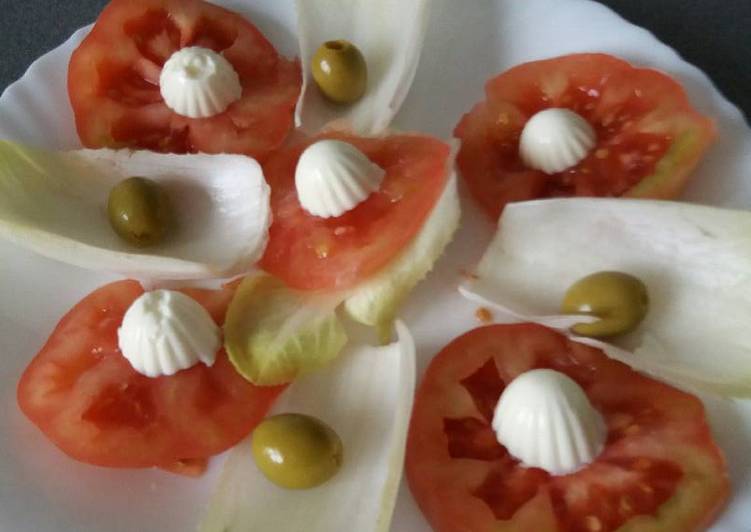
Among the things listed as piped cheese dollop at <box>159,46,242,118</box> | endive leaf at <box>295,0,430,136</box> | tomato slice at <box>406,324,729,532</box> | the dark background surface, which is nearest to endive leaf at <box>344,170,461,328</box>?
tomato slice at <box>406,324,729,532</box>

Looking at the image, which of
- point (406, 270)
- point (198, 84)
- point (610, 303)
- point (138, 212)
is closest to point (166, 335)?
point (138, 212)

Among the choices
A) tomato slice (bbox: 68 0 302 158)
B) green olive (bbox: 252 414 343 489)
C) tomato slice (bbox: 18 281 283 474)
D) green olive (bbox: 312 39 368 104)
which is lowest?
tomato slice (bbox: 18 281 283 474)

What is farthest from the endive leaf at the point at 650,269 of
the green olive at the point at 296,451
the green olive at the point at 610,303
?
the green olive at the point at 296,451

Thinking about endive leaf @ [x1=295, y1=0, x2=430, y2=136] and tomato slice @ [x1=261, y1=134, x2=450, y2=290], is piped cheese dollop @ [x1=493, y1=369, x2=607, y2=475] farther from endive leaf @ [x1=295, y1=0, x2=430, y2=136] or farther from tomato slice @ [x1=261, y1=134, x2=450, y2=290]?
endive leaf @ [x1=295, y1=0, x2=430, y2=136]

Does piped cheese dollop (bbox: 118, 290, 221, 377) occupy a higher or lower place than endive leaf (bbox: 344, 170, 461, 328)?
lower

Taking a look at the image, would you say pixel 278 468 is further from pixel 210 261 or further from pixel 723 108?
pixel 723 108

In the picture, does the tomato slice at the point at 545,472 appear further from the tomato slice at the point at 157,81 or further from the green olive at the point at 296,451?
the tomato slice at the point at 157,81

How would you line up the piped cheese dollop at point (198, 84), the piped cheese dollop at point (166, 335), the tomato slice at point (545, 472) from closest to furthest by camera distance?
the tomato slice at point (545, 472) → the piped cheese dollop at point (166, 335) → the piped cheese dollop at point (198, 84)
